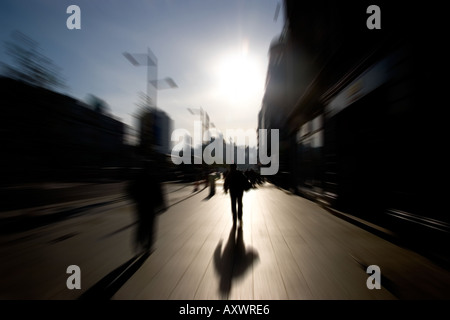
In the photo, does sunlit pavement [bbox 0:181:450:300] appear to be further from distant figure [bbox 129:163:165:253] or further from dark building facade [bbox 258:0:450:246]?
dark building facade [bbox 258:0:450:246]

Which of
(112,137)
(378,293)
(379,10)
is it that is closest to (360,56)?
(379,10)

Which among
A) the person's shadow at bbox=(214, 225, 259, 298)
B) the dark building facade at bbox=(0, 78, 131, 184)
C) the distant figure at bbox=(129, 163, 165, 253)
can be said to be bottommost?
the person's shadow at bbox=(214, 225, 259, 298)

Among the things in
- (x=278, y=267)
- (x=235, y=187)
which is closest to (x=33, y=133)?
(x=235, y=187)

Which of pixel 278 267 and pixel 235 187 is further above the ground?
pixel 235 187

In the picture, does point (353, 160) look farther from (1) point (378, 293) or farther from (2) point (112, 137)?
(2) point (112, 137)

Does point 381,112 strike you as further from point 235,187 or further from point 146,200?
point 146,200

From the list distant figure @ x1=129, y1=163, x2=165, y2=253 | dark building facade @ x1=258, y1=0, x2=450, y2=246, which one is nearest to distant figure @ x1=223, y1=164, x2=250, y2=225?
distant figure @ x1=129, y1=163, x2=165, y2=253

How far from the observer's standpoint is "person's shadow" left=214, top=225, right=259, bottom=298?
3508mm

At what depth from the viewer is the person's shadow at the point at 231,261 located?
351 centimetres

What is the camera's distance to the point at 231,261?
170 inches

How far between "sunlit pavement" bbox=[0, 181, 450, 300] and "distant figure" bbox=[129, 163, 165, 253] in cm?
23

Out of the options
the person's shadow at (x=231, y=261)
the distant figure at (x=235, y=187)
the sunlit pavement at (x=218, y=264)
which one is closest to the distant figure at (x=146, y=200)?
the sunlit pavement at (x=218, y=264)

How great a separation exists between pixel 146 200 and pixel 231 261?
2.04 metres
